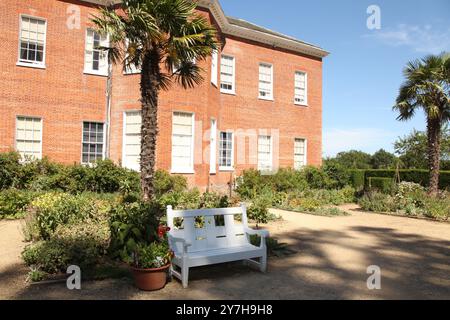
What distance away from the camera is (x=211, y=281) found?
19.0ft

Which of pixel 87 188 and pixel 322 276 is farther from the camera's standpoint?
pixel 87 188

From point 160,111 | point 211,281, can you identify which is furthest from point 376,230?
point 160,111

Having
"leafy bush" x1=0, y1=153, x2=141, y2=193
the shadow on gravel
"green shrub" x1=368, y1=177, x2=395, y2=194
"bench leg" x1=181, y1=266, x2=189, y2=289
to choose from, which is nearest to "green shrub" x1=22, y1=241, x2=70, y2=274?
the shadow on gravel

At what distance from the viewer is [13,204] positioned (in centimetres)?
1096

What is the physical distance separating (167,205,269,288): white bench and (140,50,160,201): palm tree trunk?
3.76 metres

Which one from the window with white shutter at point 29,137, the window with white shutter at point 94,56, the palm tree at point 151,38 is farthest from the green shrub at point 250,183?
the window with white shutter at point 29,137

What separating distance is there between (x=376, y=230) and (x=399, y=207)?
15.6ft

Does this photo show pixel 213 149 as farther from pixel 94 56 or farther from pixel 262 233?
pixel 262 233

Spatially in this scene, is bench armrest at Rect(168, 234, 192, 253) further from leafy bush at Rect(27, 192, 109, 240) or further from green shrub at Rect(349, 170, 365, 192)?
green shrub at Rect(349, 170, 365, 192)

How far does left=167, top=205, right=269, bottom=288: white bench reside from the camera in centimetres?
559

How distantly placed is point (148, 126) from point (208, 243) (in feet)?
15.2

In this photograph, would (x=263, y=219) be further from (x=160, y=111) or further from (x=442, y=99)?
(x=442, y=99)
